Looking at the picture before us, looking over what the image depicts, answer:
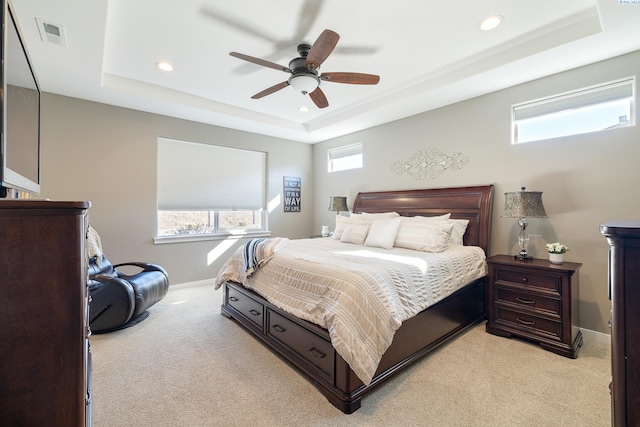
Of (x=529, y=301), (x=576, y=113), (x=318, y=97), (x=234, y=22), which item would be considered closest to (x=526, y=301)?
(x=529, y=301)

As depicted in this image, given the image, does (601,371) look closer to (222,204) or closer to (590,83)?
(590,83)

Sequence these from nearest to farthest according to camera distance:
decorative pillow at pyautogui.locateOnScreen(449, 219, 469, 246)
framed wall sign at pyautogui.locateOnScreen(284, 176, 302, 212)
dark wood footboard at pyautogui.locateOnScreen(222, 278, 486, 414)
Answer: dark wood footboard at pyautogui.locateOnScreen(222, 278, 486, 414), decorative pillow at pyautogui.locateOnScreen(449, 219, 469, 246), framed wall sign at pyautogui.locateOnScreen(284, 176, 302, 212)

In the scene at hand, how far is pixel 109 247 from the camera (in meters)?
3.88

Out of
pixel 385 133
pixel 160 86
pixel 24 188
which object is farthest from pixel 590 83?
pixel 160 86

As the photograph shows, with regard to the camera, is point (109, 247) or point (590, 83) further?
point (109, 247)

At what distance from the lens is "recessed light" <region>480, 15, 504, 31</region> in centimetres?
236

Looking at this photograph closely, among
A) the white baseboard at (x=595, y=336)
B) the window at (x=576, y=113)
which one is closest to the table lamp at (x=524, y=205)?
the window at (x=576, y=113)

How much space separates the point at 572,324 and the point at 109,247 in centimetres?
522

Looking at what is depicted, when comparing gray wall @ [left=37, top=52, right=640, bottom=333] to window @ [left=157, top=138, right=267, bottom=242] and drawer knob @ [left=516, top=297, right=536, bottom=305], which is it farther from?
drawer knob @ [left=516, top=297, right=536, bottom=305]

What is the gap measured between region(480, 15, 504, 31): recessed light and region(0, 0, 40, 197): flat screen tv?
117 inches

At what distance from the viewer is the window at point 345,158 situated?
207 inches

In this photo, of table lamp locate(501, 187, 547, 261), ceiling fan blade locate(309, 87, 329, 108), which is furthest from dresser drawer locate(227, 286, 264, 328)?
table lamp locate(501, 187, 547, 261)

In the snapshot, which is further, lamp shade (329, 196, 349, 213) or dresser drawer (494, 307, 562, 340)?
lamp shade (329, 196, 349, 213)

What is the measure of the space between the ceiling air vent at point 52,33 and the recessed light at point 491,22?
3393 mm
